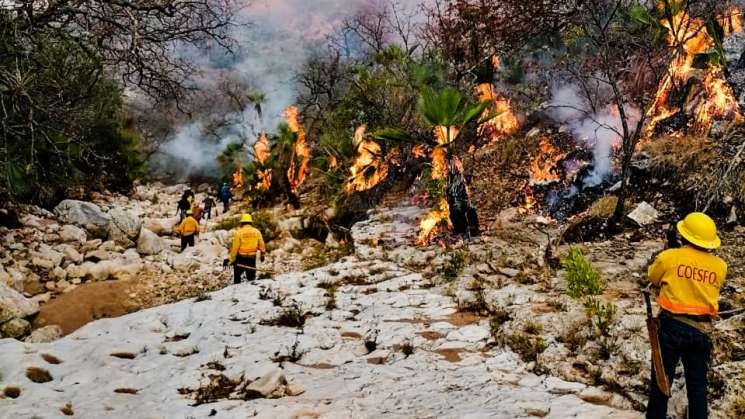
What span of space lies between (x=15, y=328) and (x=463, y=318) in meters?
6.25

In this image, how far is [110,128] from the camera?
18.9m

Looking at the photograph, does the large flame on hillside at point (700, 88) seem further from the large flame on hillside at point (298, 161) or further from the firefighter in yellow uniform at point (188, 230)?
the large flame on hillside at point (298, 161)

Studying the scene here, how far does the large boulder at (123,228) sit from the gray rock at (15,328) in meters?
5.19

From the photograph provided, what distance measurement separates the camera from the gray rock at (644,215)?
8.00 metres

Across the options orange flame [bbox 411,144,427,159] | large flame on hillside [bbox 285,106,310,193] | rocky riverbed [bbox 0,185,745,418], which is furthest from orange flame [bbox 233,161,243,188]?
rocky riverbed [bbox 0,185,745,418]

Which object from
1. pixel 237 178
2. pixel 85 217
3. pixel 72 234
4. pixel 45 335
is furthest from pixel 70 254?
pixel 237 178

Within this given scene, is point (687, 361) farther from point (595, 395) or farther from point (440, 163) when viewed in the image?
point (440, 163)

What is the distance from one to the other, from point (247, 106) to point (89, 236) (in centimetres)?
3202

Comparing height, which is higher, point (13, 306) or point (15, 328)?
point (13, 306)

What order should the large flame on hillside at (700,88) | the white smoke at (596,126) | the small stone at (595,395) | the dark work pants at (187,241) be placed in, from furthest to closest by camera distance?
the dark work pants at (187,241) < the white smoke at (596,126) < the large flame on hillside at (700,88) < the small stone at (595,395)

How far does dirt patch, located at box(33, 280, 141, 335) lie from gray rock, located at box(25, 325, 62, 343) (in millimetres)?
642

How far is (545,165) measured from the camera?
11797 mm

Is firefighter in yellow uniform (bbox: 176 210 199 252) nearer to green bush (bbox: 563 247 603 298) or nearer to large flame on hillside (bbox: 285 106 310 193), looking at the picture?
large flame on hillside (bbox: 285 106 310 193)

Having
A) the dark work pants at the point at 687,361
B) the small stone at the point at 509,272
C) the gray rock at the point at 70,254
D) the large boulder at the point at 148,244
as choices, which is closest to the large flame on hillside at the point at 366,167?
the large boulder at the point at 148,244
